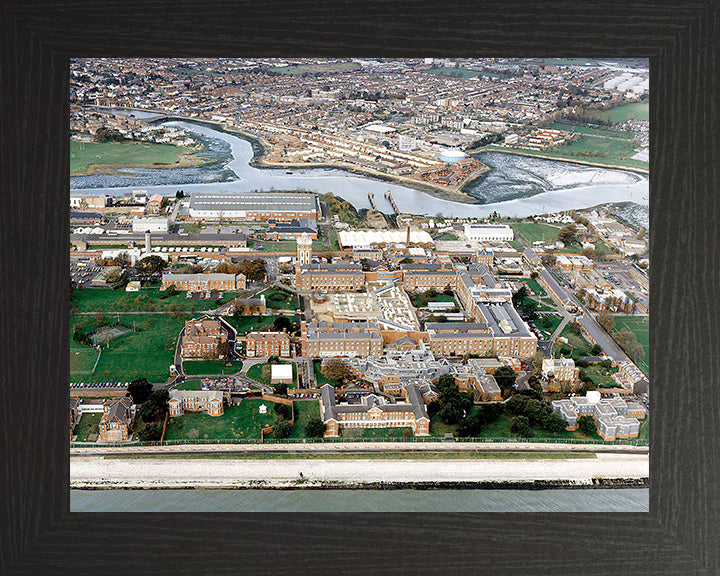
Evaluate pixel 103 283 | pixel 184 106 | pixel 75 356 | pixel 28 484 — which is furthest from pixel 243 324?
pixel 28 484

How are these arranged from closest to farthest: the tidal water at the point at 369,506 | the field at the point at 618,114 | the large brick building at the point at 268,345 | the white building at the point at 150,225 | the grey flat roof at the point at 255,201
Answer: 1. the tidal water at the point at 369,506
2. the field at the point at 618,114
3. the large brick building at the point at 268,345
4. the grey flat roof at the point at 255,201
5. the white building at the point at 150,225

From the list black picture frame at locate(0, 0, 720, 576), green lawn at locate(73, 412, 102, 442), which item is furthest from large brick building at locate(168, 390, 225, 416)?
black picture frame at locate(0, 0, 720, 576)

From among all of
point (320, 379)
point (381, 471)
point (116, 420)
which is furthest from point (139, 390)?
point (381, 471)

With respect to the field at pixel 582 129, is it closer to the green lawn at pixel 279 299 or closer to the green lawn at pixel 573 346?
the green lawn at pixel 573 346

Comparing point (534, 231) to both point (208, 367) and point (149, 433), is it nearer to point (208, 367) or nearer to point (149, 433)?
point (208, 367)

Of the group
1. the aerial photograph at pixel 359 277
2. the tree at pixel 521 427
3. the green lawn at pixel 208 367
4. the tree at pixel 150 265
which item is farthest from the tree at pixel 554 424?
the tree at pixel 150 265

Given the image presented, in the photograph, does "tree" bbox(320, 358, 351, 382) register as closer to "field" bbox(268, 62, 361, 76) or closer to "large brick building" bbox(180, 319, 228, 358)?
"large brick building" bbox(180, 319, 228, 358)
